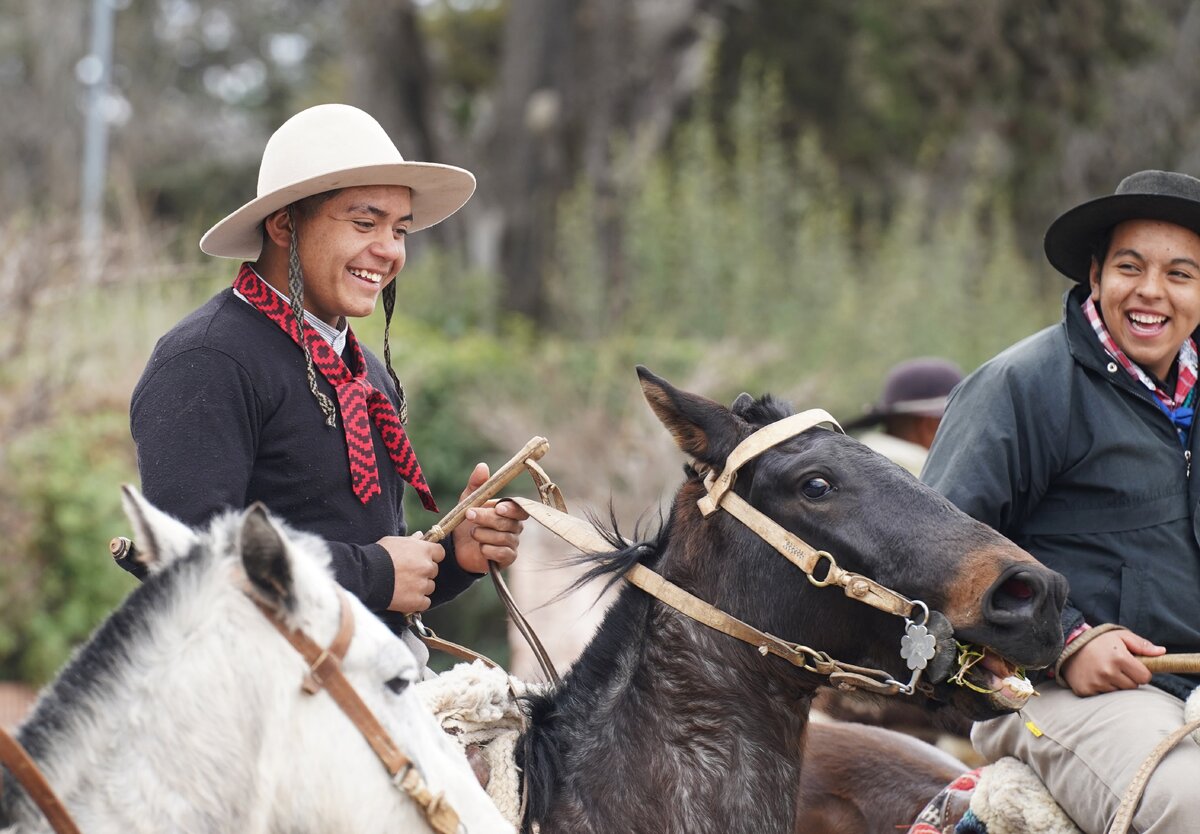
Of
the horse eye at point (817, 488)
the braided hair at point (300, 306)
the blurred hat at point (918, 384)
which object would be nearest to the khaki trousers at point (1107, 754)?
the horse eye at point (817, 488)

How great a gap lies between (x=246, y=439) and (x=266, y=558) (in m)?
0.85

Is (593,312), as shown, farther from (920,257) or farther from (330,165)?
(330,165)

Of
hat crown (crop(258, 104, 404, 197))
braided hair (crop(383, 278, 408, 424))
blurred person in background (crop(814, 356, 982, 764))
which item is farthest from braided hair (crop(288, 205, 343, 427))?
blurred person in background (crop(814, 356, 982, 764))

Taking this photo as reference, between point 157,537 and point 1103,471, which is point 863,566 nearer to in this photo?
Answer: point 1103,471

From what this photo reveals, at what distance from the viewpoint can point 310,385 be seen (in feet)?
10.1

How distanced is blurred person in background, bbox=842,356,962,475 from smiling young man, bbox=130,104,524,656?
3702 mm

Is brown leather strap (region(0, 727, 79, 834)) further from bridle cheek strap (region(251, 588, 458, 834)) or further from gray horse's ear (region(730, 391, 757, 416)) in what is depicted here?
gray horse's ear (region(730, 391, 757, 416))

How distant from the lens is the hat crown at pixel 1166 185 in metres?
3.74

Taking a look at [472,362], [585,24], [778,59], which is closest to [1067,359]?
[472,362]

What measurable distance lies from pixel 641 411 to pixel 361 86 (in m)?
7.43

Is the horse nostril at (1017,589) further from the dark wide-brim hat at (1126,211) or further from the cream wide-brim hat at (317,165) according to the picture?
the cream wide-brim hat at (317,165)

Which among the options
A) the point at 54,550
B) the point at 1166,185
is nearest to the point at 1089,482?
the point at 1166,185

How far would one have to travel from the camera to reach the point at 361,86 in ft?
50.8

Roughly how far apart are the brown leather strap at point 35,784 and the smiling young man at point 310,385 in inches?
30.3
